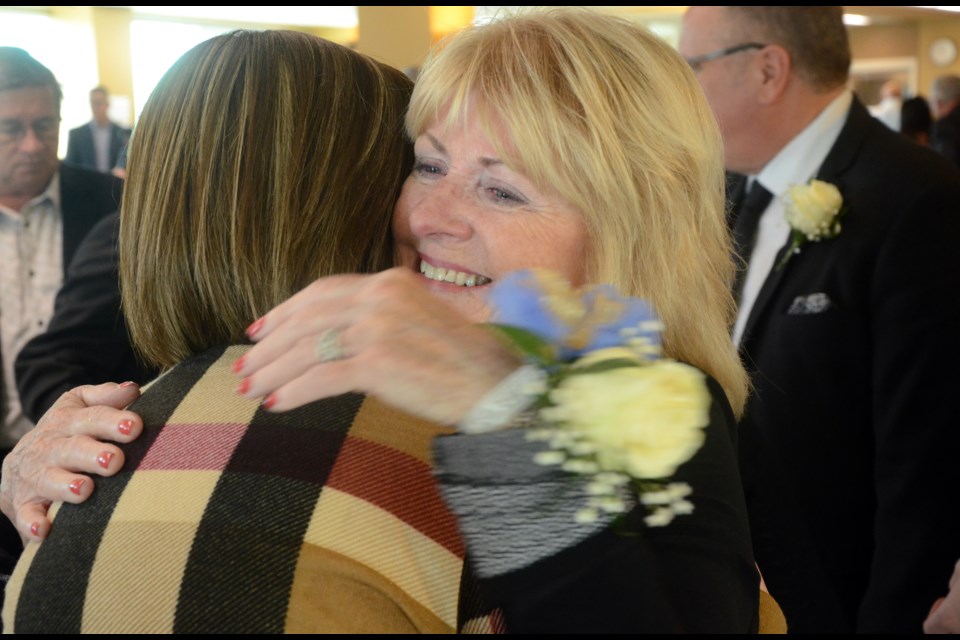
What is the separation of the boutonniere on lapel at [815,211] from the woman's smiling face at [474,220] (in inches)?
47.2

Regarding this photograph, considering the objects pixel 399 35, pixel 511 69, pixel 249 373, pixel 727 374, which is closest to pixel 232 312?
pixel 249 373

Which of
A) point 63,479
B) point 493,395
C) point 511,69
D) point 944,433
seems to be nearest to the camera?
point 493,395

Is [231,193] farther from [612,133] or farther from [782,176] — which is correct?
[782,176]

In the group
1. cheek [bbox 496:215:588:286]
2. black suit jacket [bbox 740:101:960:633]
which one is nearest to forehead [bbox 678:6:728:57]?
black suit jacket [bbox 740:101:960:633]

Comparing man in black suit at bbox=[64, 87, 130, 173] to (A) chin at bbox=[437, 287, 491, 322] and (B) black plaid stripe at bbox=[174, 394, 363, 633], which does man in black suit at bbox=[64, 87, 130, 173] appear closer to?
(A) chin at bbox=[437, 287, 491, 322]

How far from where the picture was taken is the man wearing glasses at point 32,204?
10.7 feet

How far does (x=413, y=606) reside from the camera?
37.7 inches

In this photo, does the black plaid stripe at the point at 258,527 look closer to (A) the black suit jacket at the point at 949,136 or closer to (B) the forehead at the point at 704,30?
(B) the forehead at the point at 704,30

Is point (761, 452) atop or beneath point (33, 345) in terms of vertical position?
beneath

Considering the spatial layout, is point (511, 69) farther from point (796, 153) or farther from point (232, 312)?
point (796, 153)

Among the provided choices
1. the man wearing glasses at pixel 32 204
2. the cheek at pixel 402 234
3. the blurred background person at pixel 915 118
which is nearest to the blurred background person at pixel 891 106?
the blurred background person at pixel 915 118

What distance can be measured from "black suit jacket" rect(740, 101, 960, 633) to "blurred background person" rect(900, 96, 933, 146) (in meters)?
4.54

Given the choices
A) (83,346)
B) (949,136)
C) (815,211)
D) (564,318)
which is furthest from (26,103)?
(949,136)

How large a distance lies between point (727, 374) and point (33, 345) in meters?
1.86
